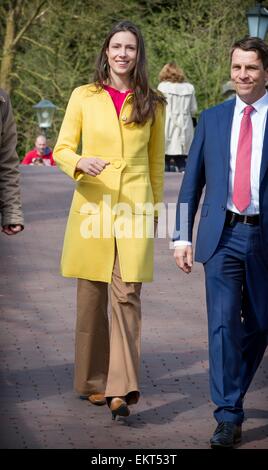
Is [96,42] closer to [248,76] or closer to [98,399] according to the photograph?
[98,399]

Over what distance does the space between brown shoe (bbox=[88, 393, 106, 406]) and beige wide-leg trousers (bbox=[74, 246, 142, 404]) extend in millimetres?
31

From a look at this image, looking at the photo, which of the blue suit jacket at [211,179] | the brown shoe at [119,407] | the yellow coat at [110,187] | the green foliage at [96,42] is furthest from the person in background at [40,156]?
the blue suit jacket at [211,179]

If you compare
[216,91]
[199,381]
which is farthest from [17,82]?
[199,381]

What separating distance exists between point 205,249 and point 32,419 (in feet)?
4.13

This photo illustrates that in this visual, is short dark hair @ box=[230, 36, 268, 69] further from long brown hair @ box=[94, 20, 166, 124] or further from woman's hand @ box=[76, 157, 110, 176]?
woman's hand @ box=[76, 157, 110, 176]

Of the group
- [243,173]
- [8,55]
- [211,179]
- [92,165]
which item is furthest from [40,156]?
[243,173]

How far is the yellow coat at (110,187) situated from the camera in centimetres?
691

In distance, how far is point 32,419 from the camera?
6.77 metres

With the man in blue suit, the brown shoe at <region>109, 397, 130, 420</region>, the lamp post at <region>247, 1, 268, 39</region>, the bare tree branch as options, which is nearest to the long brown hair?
the man in blue suit

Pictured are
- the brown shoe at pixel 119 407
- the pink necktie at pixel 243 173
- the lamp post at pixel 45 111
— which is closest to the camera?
the pink necktie at pixel 243 173

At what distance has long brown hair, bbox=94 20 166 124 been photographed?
6910 mm

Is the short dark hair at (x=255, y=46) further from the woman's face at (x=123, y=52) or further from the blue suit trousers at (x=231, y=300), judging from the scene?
the blue suit trousers at (x=231, y=300)

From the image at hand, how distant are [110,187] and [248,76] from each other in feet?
3.28

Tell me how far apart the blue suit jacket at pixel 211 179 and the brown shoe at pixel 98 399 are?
3.60 feet
